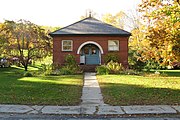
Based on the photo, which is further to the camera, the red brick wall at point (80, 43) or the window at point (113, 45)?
the window at point (113, 45)

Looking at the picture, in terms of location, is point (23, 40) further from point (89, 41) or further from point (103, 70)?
point (103, 70)

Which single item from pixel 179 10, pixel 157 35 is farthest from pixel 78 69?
pixel 179 10

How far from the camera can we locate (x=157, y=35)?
16.2 m

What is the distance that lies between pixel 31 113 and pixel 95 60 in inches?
752

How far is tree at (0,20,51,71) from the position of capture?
26013 mm

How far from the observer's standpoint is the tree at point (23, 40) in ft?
85.3

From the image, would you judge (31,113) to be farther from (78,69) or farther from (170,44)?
(78,69)

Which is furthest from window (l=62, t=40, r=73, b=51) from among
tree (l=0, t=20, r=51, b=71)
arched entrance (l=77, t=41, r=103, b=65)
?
tree (l=0, t=20, r=51, b=71)

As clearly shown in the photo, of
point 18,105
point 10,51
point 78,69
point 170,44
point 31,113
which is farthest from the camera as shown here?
point 10,51

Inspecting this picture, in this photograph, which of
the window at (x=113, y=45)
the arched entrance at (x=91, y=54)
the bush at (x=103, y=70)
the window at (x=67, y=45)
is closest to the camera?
the bush at (x=103, y=70)

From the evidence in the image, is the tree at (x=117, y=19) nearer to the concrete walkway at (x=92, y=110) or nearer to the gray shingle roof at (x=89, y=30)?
the gray shingle roof at (x=89, y=30)

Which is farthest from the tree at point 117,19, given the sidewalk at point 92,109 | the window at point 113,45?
the sidewalk at point 92,109

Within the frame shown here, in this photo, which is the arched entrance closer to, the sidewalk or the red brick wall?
the red brick wall

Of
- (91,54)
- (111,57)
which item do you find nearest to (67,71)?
(111,57)
